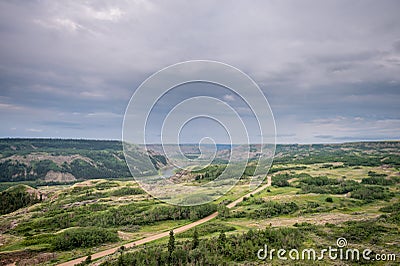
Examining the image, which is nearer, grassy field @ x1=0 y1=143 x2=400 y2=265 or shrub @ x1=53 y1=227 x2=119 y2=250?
grassy field @ x1=0 y1=143 x2=400 y2=265

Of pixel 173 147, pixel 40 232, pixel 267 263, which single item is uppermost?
pixel 173 147

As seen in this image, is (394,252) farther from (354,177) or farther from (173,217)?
(354,177)

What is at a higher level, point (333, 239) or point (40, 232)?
point (333, 239)

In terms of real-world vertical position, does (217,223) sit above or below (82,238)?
above

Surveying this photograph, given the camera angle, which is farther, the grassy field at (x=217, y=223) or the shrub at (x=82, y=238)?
the shrub at (x=82, y=238)

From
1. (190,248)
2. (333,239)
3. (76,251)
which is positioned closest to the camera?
(190,248)

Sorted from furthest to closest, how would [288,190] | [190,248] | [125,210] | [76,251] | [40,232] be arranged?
[288,190] < [125,210] < [40,232] < [76,251] < [190,248]

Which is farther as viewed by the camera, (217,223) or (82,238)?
(217,223)

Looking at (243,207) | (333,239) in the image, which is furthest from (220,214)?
(333,239)

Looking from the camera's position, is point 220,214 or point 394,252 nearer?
point 394,252
